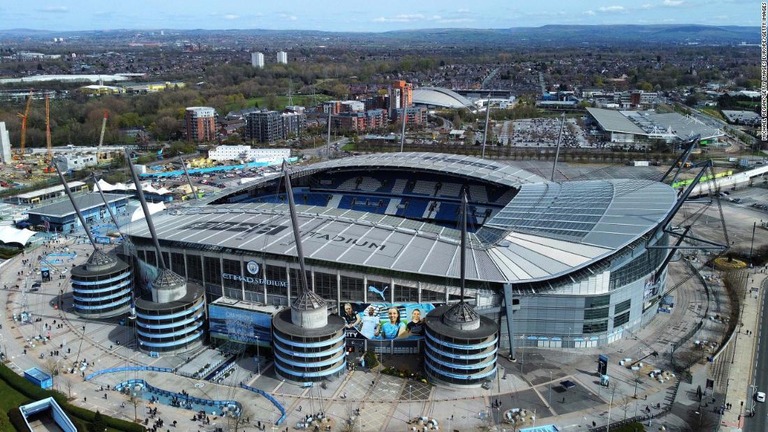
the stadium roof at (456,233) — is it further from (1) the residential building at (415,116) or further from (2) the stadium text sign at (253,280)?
(1) the residential building at (415,116)

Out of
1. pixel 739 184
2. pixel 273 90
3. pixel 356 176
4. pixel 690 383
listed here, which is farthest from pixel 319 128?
pixel 690 383

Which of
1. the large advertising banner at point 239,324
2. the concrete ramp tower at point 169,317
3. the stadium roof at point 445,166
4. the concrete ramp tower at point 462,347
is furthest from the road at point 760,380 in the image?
the concrete ramp tower at point 169,317

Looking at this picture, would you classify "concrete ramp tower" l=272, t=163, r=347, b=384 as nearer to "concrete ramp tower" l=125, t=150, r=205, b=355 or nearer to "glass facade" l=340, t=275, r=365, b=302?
"glass facade" l=340, t=275, r=365, b=302

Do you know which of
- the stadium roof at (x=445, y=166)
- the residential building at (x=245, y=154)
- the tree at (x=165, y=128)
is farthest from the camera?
the tree at (x=165, y=128)

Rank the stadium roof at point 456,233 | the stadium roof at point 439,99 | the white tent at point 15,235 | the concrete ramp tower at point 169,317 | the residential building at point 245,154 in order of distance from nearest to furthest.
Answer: the concrete ramp tower at point 169,317 < the stadium roof at point 456,233 < the white tent at point 15,235 < the residential building at point 245,154 < the stadium roof at point 439,99

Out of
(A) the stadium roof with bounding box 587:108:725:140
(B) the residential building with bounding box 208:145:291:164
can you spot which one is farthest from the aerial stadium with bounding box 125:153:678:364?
(A) the stadium roof with bounding box 587:108:725:140

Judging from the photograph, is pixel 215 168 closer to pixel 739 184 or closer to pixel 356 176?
pixel 356 176

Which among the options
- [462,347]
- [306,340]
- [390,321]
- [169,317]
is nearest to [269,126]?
[169,317]
